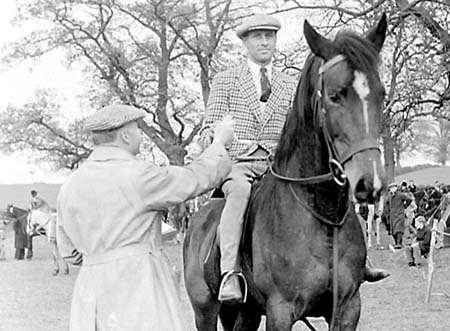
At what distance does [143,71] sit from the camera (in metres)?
34.5

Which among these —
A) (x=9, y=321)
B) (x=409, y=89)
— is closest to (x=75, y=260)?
(x=9, y=321)

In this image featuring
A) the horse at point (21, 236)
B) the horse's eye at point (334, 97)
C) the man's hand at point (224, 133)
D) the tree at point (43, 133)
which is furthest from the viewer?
the tree at point (43, 133)

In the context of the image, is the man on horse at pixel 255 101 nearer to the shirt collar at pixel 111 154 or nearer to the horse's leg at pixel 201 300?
the horse's leg at pixel 201 300

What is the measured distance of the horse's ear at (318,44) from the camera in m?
4.48

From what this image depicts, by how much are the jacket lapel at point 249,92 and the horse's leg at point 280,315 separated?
1.39 metres

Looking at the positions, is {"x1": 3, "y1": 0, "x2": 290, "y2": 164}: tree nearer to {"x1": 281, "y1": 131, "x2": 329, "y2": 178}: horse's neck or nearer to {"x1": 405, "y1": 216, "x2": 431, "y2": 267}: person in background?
{"x1": 405, "y1": 216, "x2": 431, "y2": 267}: person in background

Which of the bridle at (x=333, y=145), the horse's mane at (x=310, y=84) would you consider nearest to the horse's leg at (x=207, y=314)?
the horse's mane at (x=310, y=84)

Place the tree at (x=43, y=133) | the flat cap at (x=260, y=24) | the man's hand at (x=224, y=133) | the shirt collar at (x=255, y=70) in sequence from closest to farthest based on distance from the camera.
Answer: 1. the man's hand at (x=224, y=133)
2. the flat cap at (x=260, y=24)
3. the shirt collar at (x=255, y=70)
4. the tree at (x=43, y=133)

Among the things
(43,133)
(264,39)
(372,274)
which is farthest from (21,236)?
(372,274)

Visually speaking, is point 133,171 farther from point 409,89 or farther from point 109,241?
point 409,89

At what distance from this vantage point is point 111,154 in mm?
4230

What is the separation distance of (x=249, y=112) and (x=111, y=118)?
1606 mm

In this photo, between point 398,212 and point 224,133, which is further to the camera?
point 398,212

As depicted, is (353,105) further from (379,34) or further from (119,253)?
(119,253)
